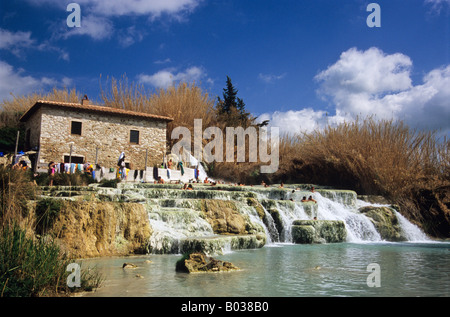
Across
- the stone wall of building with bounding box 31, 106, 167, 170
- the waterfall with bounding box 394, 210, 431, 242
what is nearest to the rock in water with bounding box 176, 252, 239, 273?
the waterfall with bounding box 394, 210, 431, 242

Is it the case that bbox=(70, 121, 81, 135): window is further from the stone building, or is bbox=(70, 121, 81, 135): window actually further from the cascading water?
Answer: the cascading water

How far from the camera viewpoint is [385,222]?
15.3 meters

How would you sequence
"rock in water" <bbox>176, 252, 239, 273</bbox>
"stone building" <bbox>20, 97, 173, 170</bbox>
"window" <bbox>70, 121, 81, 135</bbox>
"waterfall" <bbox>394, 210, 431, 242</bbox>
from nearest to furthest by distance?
"rock in water" <bbox>176, 252, 239, 273</bbox> < "waterfall" <bbox>394, 210, 431, 242</bbox> < "stone building" <bbox>20, 97, 173, 170</bbox> < "window" <bbox>70, 121, 81, 135</bbox>

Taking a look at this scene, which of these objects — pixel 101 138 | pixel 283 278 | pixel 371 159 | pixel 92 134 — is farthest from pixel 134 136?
pixel 283 278

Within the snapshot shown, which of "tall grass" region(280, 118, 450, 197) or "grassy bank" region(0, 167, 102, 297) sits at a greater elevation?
"tall grass" region(280, 118, 450, 197)

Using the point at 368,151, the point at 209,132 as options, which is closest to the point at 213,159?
the point at 209,132

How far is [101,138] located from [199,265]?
18.7 meters

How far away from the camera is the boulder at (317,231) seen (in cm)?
1291

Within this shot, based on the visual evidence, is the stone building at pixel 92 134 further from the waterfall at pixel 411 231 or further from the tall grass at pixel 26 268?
the tall grass at pixel 26 268

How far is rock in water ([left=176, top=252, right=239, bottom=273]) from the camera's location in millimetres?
6785

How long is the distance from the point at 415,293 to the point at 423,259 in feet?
13.6

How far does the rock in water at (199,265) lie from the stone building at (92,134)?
1678 centimetres
